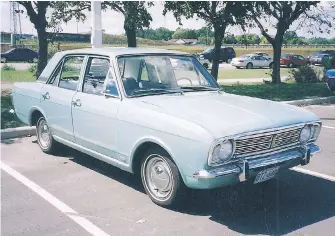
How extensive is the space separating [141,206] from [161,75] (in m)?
1.78

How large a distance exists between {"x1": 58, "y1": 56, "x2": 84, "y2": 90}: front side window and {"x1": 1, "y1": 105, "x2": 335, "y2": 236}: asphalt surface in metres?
1.21

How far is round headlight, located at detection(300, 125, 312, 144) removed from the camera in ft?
15.1

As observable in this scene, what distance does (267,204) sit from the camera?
460cm

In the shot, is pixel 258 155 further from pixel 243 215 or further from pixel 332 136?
pixel 332 136

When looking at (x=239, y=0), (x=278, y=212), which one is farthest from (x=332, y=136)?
(x=239, y=0)

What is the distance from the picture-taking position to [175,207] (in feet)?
14.6

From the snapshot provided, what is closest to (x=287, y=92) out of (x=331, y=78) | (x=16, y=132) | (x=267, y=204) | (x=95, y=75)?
(x=331, y=78)

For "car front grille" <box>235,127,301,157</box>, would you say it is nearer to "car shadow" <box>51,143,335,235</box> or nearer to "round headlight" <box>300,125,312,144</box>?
"round headlight" <box>300,125,312,144</box>

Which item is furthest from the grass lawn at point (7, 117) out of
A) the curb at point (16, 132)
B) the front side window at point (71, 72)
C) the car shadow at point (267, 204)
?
the car shadow at point (267, 204)

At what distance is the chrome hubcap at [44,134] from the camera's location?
6.57m

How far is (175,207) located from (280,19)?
49.3 ft

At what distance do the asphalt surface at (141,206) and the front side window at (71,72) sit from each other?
1.21 m

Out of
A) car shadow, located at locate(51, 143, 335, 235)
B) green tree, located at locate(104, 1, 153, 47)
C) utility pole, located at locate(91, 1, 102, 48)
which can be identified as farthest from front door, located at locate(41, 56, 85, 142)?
green tree, located at locate(104, 1, 153, 47)

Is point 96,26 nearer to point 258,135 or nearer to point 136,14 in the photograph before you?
point 136,14
